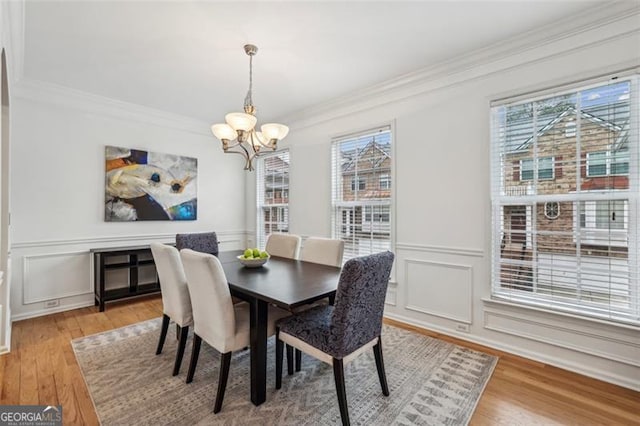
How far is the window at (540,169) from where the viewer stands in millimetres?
2363

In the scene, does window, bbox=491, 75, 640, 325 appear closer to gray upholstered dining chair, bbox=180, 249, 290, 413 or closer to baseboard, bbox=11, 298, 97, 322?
gray upholstered dining chair, bbox=180, 249, 290, 413

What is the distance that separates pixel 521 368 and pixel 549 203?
1.32 metres

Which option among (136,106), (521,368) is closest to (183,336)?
(521,368)

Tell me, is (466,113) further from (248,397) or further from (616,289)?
(248,397)

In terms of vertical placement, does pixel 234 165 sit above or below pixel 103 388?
above

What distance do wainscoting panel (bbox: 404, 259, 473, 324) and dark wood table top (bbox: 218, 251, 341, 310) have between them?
110cm

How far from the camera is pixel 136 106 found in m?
3.91

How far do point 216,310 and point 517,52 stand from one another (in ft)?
10.2

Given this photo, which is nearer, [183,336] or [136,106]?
[183,336]

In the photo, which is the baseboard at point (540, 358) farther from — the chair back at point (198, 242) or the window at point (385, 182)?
the chair back at point (198, 242)

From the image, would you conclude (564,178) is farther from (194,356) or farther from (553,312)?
(194,356)

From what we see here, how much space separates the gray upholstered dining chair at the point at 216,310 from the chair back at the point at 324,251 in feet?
3.22

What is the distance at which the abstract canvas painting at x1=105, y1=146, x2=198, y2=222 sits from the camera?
12.4ft

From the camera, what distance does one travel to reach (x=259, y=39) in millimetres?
2418
